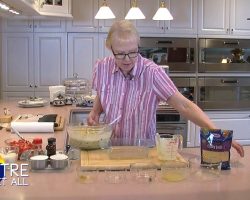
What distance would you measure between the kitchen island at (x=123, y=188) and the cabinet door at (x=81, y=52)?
3.17 m

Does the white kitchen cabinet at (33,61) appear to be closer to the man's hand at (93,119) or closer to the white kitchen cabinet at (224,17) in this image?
the white kitchen cabinet at (224,17)

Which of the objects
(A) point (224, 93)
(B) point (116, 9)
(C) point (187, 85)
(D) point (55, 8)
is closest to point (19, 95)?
(D) point (55, 8)

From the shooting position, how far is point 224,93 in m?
4.78

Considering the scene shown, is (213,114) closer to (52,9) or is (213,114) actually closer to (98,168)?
(52,9)

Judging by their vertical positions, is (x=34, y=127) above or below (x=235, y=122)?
above

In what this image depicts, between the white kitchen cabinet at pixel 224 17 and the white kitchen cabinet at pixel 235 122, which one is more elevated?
the white kitchen cabinet at pixel 224 17

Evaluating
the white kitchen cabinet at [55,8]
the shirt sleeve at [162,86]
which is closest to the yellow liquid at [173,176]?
the shirt sleeve at [162,86]

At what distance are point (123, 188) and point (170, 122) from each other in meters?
2.48

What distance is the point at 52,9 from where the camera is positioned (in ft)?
13.1

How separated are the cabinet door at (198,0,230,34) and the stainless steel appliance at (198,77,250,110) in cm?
56

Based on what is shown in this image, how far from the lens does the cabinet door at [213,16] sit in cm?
462

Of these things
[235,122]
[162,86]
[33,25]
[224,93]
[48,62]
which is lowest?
[235,122]

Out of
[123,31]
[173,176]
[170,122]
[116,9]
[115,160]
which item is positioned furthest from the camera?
[116,9]

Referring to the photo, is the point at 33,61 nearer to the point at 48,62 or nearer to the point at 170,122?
A: the point at 48,62
